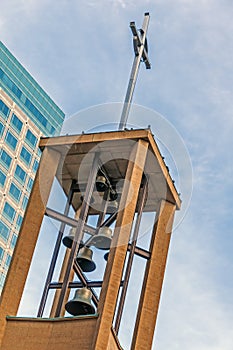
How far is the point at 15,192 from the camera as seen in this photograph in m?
82.0

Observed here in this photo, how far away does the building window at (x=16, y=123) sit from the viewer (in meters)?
82.9

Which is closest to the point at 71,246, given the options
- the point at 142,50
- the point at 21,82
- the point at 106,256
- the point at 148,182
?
the point at 106,256

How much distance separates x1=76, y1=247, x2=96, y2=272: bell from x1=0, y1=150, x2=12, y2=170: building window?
198 ft

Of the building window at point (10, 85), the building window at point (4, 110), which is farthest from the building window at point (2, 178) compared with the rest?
the building window at point (10, 85)

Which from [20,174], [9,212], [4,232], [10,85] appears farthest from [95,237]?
[10,85]

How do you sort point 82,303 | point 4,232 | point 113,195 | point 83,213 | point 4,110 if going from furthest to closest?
point 4,110, point 4,232, point 113,195, point 83,213, point 82,303

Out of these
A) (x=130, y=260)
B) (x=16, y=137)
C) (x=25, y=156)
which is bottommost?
(x=130, y=260)

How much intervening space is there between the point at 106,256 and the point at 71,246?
47.8 inches

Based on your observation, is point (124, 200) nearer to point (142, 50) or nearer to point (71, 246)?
point (71, 246)

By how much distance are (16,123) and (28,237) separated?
210ft

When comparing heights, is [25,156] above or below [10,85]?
below

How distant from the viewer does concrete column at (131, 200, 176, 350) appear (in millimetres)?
21000

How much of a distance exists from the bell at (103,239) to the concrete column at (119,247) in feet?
1.35

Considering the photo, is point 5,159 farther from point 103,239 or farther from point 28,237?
point 103,239
